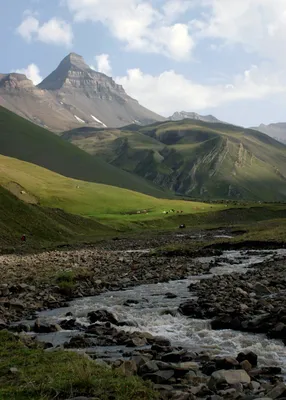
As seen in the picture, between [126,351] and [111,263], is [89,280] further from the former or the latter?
[126,351]

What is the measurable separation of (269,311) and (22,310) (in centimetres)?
1350

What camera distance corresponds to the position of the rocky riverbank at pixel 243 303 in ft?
68.5

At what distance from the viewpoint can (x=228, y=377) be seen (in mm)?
13617

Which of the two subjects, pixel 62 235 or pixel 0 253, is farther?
pixel 62 235

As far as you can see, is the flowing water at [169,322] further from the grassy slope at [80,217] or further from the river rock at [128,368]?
the grassy slope at [80,217]

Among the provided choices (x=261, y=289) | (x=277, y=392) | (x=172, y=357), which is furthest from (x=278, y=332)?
(x=261, y=289)

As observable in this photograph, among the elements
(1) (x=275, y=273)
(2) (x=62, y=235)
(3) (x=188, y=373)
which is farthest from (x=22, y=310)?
(2) (x=62, y=235)

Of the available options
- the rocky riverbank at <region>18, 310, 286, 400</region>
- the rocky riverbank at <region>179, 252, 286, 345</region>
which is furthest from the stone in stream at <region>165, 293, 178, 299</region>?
the rocky riverbank at <region>18, 310, 286, 400</region>

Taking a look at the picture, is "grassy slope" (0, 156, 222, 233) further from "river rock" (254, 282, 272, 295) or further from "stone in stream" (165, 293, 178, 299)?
"river rock" (254, 282, 272, 295)

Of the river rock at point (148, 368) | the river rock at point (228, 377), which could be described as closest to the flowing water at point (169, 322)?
the river rock at point (228, 377)

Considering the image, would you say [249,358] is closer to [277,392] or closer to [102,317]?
[277,392]

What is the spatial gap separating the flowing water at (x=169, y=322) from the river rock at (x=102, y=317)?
0.36 metres

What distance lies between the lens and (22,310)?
2614cm

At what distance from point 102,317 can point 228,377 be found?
11.0 metres
